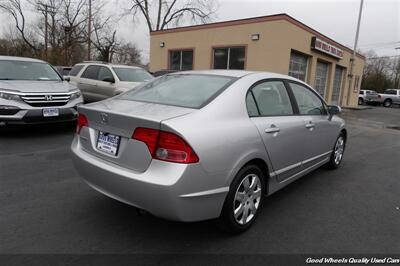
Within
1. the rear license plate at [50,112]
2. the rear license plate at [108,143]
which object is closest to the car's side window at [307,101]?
the rear license plate at [108,143]

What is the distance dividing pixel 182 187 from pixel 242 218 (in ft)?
3.01

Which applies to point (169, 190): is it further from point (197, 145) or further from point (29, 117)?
point (29, 117)

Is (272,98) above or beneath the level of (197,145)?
above

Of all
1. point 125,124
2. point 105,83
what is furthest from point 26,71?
point 125,124

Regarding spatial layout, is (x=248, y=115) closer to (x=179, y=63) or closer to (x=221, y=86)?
(x=221, y=86)

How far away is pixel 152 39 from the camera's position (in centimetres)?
1947

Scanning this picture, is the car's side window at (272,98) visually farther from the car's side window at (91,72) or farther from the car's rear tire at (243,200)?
the car's side window at (91,72)

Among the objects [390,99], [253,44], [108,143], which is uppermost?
[253,44]

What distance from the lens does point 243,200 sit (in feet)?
9.56

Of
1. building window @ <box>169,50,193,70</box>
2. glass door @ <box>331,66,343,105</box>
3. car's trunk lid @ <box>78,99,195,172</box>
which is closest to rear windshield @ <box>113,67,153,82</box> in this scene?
car's trunk lid @ <box>78,99,195,172</box>

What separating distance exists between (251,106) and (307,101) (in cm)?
154

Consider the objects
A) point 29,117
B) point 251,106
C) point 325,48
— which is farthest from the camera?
point 325,48

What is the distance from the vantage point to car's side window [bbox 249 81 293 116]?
323 cm

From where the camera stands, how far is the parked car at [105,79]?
8562mm
